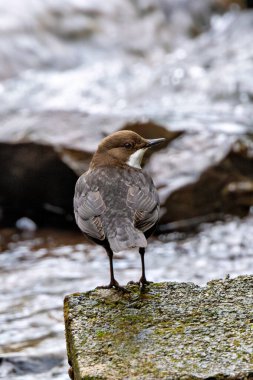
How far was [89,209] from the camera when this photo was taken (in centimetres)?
381

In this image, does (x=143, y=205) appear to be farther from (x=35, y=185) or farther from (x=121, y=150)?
(x=35, y=185)

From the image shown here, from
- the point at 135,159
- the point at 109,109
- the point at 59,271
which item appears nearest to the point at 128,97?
the point at 109,109

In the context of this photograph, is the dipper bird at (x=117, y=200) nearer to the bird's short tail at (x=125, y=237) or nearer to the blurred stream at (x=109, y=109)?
the bird's short tail at (x=125, y=237)

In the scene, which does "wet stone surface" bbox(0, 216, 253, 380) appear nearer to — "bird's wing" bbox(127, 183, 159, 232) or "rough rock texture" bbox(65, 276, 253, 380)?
"rough rock texture" bbox(65, 276, 253, 380)

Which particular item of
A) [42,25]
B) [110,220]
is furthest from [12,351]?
[42,25]

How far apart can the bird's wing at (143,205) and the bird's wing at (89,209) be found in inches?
5.7

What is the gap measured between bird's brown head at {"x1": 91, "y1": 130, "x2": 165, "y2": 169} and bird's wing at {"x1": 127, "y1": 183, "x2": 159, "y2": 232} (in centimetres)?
37

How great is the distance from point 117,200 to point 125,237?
1.23ft

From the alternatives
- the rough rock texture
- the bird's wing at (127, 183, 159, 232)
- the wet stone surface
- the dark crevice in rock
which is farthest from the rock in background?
the rough rock texture

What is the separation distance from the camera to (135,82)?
11797 mm

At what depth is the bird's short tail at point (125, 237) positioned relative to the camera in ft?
11.1

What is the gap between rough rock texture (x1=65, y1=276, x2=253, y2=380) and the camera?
2.92 m

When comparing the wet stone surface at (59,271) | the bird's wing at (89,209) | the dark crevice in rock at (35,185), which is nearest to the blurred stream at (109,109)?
the wet stone surface at (59,271)

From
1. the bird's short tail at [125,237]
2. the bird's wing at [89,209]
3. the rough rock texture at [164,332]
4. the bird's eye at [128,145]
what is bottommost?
the rough rock texture at [164,332]
